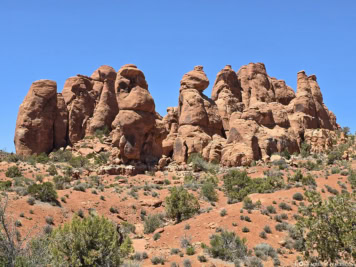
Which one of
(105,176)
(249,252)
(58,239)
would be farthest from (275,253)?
(105,176)

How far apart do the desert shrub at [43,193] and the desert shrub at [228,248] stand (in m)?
12.4

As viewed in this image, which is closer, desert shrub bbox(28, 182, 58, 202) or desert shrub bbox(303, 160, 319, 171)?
desert shrub bbox(28, 182, 58, 202)

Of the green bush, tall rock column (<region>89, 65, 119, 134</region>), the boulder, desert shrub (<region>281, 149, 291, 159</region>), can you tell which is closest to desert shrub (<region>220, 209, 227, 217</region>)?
desert shrub (<region>281, 149, 291, 159</region>)

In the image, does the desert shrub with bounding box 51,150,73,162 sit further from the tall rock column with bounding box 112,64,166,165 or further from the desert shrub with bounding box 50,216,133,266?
the desert shrub with bounding box 50,216,133,266

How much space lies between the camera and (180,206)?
22.2 m

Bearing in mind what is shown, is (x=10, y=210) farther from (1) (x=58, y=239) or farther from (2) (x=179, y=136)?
(2) (x=179, y=136)

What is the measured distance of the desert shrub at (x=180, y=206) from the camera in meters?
22.2

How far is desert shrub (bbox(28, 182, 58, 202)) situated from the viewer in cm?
2328

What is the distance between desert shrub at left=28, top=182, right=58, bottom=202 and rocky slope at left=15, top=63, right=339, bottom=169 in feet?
46.3

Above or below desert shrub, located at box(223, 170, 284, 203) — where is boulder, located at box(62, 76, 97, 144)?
above

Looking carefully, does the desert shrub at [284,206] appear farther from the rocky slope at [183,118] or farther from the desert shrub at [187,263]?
the rocky slope at [183,118]

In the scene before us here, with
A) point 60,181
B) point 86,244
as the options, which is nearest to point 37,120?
point 60,181

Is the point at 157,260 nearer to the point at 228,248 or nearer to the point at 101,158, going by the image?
the point at 228,248

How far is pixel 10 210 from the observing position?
19969 mm
